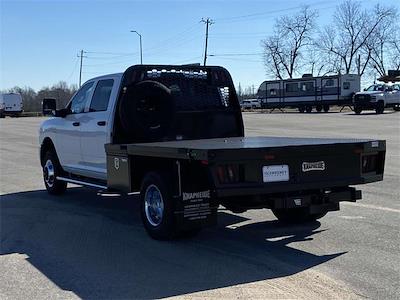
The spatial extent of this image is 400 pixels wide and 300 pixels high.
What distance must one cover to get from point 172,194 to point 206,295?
Answer: 1.77 meters

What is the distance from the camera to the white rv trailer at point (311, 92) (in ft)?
163

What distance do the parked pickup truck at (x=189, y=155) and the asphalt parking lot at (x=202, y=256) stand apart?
0.43 m

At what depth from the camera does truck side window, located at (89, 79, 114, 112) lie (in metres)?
8.79

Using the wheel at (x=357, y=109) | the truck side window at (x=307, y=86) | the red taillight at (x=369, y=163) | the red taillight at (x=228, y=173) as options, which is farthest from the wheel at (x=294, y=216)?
the truck side window at (x=307, y=86)

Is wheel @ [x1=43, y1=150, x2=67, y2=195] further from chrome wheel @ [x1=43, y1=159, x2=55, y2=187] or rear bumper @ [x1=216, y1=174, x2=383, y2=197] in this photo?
rear bumper @ [x1=216, y1=174, x2=383, y2=197]

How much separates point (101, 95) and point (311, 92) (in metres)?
44.6

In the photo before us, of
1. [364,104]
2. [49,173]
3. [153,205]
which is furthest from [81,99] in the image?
[364,104]

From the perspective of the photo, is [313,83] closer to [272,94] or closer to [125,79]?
[272,94]

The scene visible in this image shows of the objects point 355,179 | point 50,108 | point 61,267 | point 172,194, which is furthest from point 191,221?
point 50,108

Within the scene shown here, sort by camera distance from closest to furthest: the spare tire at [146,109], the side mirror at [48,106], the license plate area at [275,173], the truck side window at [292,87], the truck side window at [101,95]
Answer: the license plate area at [275,173], the spare tire at [146,109], the truck side window at [101,95], the side mirror at [48,106], the truck side window at [292,87]

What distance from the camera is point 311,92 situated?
5191 centimetres

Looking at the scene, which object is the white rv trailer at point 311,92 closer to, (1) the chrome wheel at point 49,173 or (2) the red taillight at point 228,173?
(1) the chrome wheel at point 49,173

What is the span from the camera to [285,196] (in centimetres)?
645

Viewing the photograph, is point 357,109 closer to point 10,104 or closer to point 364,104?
point 364,104
